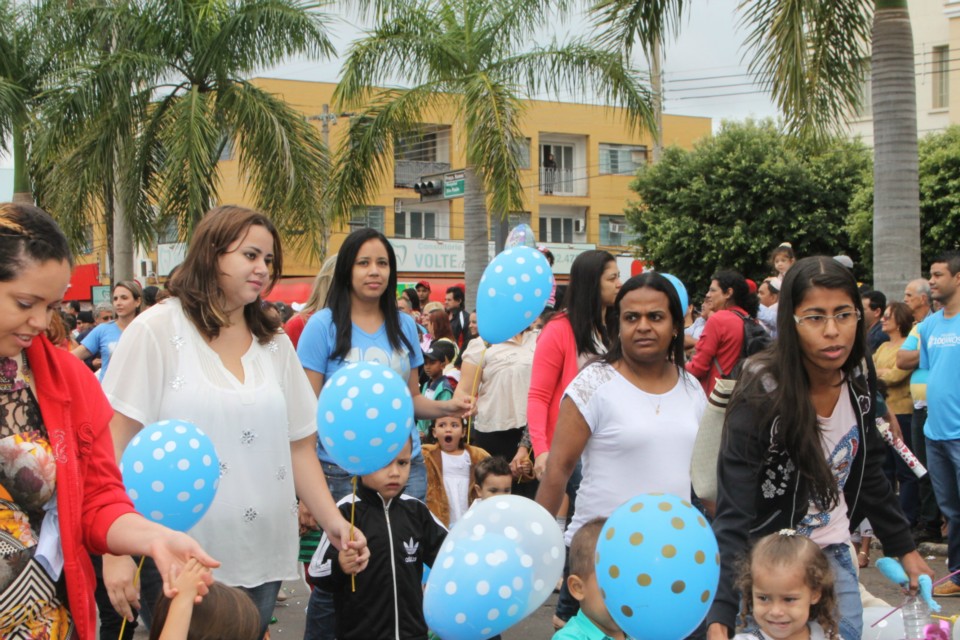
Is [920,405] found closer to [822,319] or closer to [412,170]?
[822,319]

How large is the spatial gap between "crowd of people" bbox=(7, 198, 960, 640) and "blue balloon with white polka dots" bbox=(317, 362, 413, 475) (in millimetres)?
88

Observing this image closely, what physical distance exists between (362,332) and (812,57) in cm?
714

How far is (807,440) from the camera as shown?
3178 millimetres

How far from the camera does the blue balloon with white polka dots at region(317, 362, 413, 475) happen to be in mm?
3924

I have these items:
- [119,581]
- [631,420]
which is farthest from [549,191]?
[119,581]

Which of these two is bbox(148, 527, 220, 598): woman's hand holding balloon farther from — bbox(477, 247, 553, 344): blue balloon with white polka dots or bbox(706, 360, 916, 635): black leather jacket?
bbox(477, 247, 553, 344): blue balloon with white polka dots

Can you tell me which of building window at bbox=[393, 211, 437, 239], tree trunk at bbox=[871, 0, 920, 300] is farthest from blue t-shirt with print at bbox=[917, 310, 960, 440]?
building window at bbox=[393, 211, 437, 239]

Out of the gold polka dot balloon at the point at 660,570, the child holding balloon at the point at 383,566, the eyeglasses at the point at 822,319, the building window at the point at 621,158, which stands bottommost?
the child holding balloon at the point at 383,566

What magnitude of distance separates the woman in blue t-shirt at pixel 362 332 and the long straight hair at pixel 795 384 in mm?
1853

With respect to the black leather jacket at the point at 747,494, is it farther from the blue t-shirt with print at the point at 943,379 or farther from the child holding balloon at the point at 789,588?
the blue t-shirt with print at the point at 943,379

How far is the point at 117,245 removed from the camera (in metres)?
17.1

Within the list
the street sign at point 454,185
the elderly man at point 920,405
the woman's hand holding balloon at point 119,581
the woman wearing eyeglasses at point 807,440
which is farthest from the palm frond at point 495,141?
the woman's hand holding balloon at point 119,581

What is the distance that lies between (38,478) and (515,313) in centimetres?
A: 341

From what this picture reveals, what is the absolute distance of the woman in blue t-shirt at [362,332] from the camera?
16.3 feet
